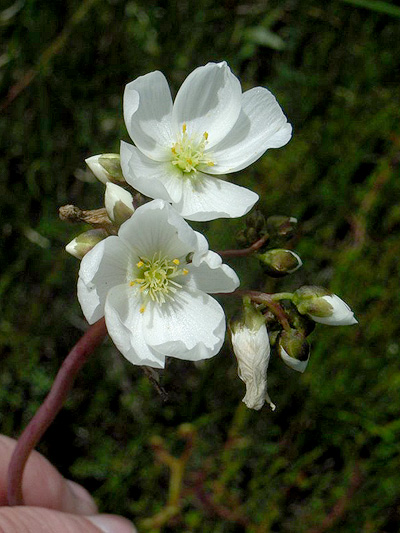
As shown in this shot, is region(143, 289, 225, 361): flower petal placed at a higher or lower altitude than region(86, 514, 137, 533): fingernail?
higher

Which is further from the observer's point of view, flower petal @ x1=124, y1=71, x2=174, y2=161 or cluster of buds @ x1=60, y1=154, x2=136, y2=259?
flower petal @ x1=124, y1=71, x2=174, y2=161

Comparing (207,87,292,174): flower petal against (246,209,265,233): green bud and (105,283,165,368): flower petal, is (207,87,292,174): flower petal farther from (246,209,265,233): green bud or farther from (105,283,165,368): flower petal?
(105,283,165,368): flower petal

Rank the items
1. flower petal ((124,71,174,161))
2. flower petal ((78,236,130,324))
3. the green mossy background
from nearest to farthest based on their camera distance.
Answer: flower petal ((78,236,130,324)) < flower petal ((124,71,174,161)) < the green mossy background

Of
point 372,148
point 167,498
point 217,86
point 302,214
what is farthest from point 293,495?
point 217,86

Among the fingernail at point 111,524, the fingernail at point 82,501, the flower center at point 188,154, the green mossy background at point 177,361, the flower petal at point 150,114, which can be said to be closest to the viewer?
the flower petal at point 150,114

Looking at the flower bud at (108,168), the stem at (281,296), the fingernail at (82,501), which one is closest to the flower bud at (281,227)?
the stem at (281,296)

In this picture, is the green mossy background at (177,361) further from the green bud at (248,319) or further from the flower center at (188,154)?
the green bud at (248,319)

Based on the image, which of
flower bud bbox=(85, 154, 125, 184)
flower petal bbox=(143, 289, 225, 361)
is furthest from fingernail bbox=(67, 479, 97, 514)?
flower bud bbox=(85, 154, 125, 184)
